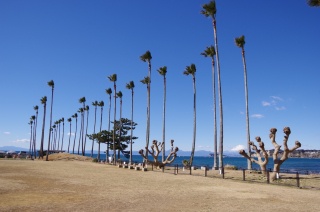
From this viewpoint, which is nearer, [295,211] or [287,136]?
[295,211]

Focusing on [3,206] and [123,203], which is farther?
[123,203]

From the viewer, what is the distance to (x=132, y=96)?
65.6m

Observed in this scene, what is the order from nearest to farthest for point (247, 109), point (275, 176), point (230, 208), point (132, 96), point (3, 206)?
point (3, 206) → point (230, 208) → point (275, 176) → point (247, 109) → point (132, 96)

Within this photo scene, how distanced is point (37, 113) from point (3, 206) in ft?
382

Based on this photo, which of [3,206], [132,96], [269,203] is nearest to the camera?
[3,206]

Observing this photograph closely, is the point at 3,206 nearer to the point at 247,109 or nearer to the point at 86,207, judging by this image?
the point at 86,207

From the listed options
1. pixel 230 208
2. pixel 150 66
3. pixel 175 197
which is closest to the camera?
pixel 230 208

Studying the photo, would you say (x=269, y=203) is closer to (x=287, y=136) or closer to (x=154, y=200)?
(x=154, y=200)

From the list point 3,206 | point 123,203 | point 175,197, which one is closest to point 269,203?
point 175,197

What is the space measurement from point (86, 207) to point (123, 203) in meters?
1.74

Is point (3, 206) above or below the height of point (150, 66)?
below

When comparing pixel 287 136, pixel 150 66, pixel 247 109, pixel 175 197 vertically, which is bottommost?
pixel 175 197

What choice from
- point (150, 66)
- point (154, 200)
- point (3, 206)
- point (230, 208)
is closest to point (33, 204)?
point (3, 206)

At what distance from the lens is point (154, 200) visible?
42.8 ft
